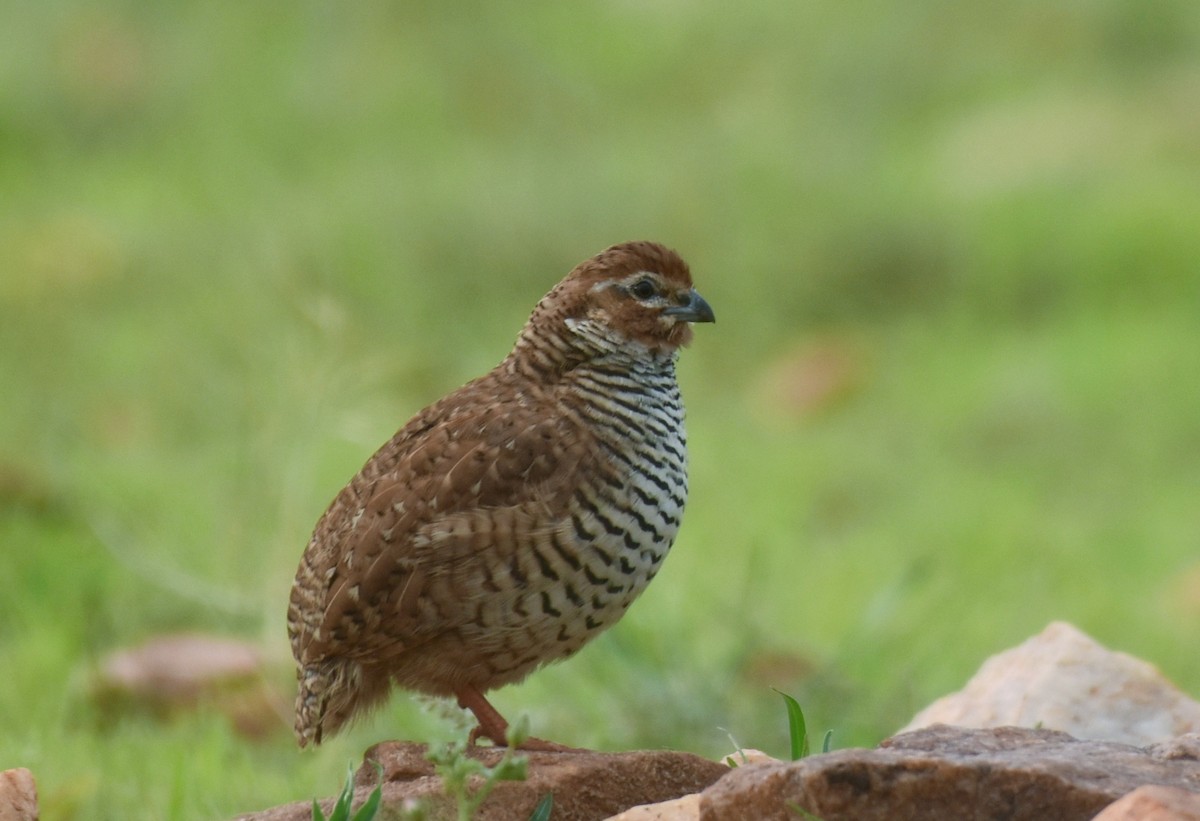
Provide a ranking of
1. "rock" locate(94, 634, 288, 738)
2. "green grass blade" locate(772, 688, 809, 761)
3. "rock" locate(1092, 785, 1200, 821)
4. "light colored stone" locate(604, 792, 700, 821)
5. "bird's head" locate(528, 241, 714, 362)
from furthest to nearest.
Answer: "rock" locate(94, 634, 288, 738)
"bird's head" locate(528, 241, 714, 362)
"green grass blade" locate(772, 688, 809, 761)
"light colored stone" locate(604, 792, 700, 821)
"rock" locate(1092, 785, 1200, 821)

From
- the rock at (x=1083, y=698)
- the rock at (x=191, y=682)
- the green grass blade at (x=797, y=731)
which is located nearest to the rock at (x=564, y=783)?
the green grass blade at (x=797, y=731)

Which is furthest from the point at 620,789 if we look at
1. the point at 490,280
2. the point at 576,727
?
the point at 490,280

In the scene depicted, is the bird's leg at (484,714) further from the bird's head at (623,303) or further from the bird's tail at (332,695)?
the bird's head at (623,303)

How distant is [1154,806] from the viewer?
279 centimetres

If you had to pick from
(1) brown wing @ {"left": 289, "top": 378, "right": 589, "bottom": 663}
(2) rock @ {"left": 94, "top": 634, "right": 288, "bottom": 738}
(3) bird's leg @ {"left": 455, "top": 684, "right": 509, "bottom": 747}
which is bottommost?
(3) bird's leg @ {"left": 455, "top": 684, "right": 509, "bottom": 747}

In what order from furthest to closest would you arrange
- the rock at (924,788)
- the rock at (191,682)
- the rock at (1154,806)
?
the rock at (191,682), the rock at (924,788), the rock at (1154,806)

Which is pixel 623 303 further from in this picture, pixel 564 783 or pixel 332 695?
pixel 564 783

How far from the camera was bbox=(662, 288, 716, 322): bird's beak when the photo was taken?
4.29 meters

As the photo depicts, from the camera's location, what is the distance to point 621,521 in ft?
12.8

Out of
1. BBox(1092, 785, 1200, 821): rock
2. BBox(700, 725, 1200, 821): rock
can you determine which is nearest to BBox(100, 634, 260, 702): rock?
BBox(700, 725, 1200, 821): rock

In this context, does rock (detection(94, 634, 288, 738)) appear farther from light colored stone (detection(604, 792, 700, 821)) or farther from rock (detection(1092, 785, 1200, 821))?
rock (detection(1092, 785, 1200, 821))

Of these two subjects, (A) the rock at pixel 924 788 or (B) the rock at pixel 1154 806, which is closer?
(B) the rock at pixel 1154 806

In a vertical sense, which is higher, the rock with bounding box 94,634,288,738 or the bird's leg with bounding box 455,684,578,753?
the rock with bounding box 94,634,288,738

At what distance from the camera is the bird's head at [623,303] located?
13.9ft
